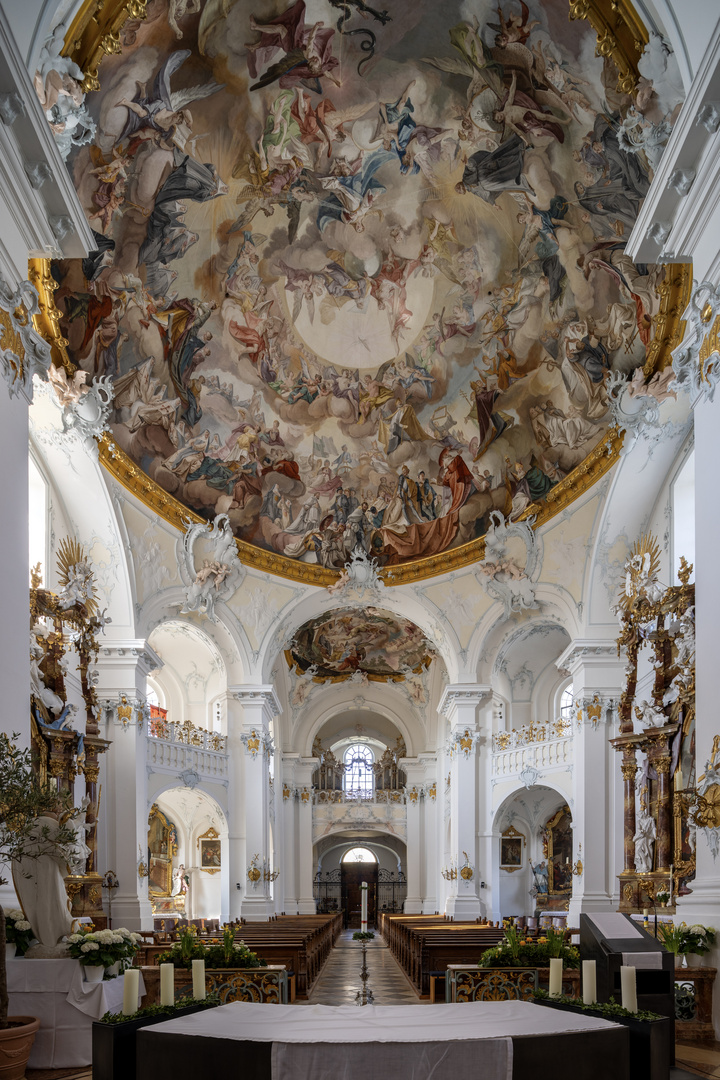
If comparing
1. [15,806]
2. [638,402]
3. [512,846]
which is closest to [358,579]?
[512,846]

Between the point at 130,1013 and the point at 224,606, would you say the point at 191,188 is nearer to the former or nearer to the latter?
the point at 224,606

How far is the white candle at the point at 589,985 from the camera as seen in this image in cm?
629

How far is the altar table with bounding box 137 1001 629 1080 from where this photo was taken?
5398 millimetres

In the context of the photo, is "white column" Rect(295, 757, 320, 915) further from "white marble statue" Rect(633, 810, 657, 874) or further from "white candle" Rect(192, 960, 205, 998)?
"white candle" Rect(192, 960, 205, 998)

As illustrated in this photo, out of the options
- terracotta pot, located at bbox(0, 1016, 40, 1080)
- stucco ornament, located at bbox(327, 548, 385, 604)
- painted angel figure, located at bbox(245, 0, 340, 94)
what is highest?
painted angel figure, located at bbox(245, 0, 340, 94)

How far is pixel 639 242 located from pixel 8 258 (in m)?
7.10

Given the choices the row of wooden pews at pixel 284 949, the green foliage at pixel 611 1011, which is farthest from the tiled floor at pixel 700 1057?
the row of wooden pews at pixel 284 949

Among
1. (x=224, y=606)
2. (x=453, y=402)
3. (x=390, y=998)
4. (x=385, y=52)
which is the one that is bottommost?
(x=390, y=998)

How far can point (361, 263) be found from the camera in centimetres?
2248

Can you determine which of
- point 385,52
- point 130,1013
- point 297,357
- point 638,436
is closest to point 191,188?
point 385,52

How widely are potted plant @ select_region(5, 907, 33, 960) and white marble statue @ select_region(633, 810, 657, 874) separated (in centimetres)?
962

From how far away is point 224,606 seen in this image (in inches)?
1007

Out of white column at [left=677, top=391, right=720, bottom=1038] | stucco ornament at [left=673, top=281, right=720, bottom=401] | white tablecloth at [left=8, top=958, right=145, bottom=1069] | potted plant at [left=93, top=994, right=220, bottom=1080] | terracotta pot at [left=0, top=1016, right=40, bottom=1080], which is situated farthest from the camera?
stucco ornament at [left=673, top=281, right=720, bottom=401]

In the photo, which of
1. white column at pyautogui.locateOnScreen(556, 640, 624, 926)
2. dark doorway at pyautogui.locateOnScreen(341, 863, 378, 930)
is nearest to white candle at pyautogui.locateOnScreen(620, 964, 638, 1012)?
white column at pyautogui.locateOnScreen(556, 640, 624, 926)
